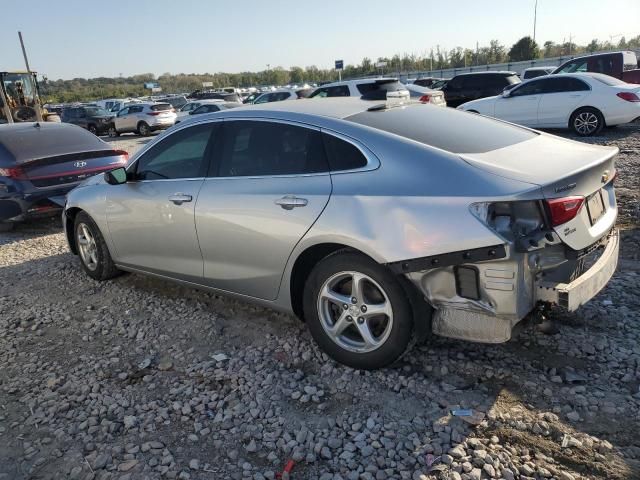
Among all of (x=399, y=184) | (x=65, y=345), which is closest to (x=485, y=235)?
(x=399, y=184)

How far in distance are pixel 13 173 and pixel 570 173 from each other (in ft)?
22.4

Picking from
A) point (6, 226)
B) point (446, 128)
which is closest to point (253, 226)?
point (446, 128)

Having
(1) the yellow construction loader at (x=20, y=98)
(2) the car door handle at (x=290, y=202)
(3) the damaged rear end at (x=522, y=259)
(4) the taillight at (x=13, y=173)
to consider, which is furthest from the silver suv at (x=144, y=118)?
(3) the damaged rear end at (x=522, y=259)

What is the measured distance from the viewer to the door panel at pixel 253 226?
11.1ft

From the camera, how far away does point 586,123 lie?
12.3m

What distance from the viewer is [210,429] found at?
297cm

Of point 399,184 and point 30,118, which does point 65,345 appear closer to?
point 399,184

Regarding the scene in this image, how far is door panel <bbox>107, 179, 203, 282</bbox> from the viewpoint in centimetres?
411

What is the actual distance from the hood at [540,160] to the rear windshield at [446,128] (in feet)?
0.34

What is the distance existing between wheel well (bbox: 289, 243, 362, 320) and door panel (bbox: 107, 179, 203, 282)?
89 cm

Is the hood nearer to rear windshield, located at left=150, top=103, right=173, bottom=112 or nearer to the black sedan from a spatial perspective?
the black sedan

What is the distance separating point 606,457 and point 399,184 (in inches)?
65.6

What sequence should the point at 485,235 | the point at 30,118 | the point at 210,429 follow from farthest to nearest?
the point at 30,118 → the point at 210,429 → the point at 485,235

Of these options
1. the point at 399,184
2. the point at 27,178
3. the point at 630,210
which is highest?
the point at 399,184
